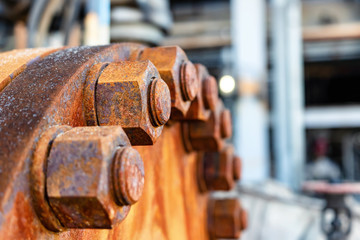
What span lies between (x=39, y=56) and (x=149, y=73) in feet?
0.58

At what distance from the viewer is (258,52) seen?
3629 mm

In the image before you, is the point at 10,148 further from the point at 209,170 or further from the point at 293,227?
the point at 293,227

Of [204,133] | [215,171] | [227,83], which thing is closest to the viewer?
[204,133]

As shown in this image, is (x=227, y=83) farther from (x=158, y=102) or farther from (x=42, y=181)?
(x=42, y=181)

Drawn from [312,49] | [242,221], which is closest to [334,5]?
[312,49]

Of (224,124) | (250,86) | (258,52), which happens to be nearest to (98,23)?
(224,124)

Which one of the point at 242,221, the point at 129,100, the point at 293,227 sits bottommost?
the point at 293,227

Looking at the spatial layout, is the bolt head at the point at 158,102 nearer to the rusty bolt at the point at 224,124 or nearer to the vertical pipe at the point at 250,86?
the rusty bolt at the point at 224,124

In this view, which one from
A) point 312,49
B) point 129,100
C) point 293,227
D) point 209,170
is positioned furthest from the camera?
point 312,49

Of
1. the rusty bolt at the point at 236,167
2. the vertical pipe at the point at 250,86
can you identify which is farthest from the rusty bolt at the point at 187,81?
the vertical pipe at the point at 250,86

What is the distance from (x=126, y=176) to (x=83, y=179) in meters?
0.04

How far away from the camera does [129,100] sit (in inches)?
20.0

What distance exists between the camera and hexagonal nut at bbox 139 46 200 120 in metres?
0.64

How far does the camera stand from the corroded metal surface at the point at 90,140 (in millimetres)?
405
